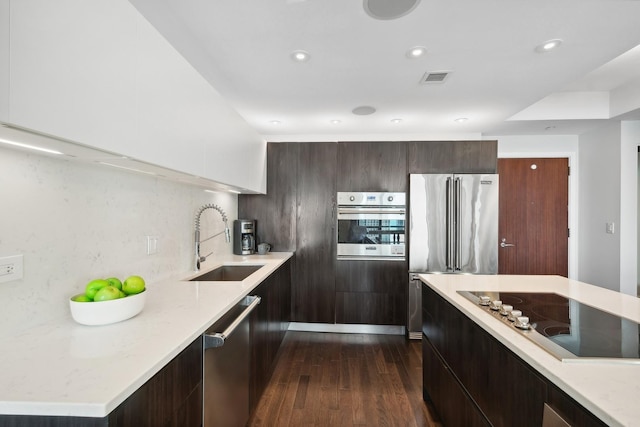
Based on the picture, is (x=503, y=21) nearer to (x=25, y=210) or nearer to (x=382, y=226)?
(x=382, y=226)

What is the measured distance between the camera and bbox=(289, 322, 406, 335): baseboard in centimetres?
345

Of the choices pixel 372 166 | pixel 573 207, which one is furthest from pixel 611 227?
pixel 372 166

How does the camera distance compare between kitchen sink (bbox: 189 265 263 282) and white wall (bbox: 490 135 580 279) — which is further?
white wall (bbox: 490 135 580 279)

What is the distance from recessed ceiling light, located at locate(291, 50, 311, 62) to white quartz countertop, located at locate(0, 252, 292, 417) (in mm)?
1604

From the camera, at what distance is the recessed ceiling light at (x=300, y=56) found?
1.94 m

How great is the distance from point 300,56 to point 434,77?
41.2 inches

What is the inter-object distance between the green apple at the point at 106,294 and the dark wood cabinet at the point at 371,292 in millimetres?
2504

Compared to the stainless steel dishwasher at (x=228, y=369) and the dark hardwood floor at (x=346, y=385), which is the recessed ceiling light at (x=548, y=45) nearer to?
the stainless steel dishwasher at (x=228, y=369)

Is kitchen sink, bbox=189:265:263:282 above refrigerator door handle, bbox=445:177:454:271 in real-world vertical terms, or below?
below

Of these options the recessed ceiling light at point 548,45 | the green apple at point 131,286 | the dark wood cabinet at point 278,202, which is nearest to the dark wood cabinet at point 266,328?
the dark wood cabinet at point 278,202

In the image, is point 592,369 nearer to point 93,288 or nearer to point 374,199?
point 93,288

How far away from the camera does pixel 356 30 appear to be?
1.71m

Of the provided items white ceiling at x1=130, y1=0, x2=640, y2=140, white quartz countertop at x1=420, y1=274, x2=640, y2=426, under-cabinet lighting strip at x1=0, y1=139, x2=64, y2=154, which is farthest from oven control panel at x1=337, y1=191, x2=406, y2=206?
under-cabinet lighting strip at x1=0, y1=139, x2=64, y2=154

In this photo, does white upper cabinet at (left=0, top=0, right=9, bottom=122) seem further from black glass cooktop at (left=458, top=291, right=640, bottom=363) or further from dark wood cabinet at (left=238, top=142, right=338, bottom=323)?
dark wood cabinet at (left=238, top=142, right=338, bottom=323)
